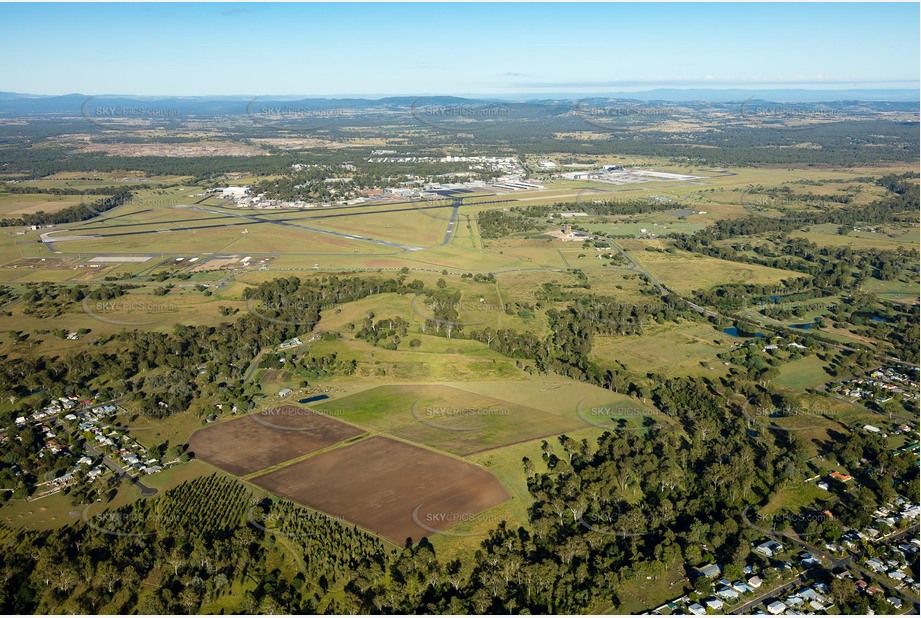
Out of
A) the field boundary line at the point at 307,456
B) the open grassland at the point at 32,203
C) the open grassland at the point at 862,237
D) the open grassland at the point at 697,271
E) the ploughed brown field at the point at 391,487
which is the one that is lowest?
the ploughed brown field at the point at 391,487

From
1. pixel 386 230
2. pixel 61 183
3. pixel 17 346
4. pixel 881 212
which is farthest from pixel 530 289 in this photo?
pixel 61 183

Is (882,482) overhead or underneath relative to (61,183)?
underneath

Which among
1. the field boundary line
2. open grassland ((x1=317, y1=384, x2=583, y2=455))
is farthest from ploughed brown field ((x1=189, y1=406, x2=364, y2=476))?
open grassland ((x1=317, y1=384, x2=583, y2=455))

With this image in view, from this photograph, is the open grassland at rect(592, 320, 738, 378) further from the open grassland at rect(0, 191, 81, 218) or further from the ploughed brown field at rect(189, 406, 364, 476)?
the open grassland at rect(0, 191, 81, 218)

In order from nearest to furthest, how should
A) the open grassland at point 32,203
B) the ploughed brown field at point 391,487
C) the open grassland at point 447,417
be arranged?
the ploughed brown field at point 391,487
the open grassland at point 447,417
the open grassland at point 32,203

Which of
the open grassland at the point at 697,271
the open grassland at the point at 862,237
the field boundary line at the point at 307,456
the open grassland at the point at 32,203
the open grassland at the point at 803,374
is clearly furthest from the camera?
the open grassland at the point at 32,203

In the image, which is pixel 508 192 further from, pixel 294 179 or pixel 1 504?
pixel 1 504

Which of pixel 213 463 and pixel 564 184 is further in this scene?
pixel 564 184

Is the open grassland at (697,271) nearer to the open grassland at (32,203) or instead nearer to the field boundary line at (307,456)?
the field boundary line at (307,456)

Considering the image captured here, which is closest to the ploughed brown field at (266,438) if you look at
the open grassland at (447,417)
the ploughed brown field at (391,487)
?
the ploughed brown field at (391,487)
